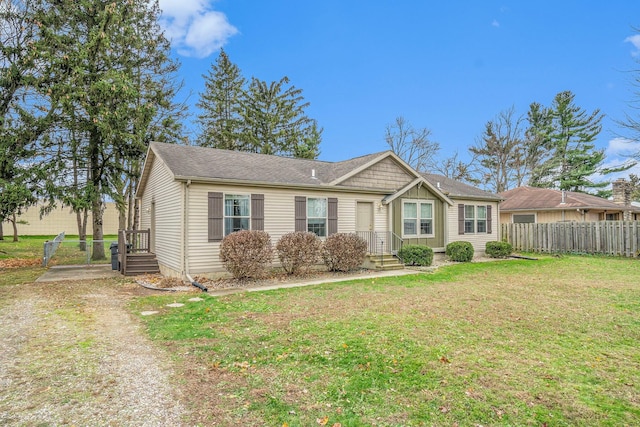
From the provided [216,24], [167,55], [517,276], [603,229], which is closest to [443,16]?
[216,24]

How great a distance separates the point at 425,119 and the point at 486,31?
11.6 meters

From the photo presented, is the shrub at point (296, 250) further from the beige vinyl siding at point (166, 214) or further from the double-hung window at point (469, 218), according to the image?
the double-hung window at point (469, 218)

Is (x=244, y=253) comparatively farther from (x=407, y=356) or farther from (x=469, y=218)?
(x=469, y=218)

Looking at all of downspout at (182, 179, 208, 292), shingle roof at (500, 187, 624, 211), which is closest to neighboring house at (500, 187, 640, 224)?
shingle roof at (500, 187, 624, 211)

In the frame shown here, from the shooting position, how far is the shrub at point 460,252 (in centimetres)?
1453

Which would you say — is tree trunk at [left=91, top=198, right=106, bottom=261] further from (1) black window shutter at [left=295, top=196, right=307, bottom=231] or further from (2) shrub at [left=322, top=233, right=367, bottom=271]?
(2) shrub at [left=322, top=233, right=367, bottom=271]

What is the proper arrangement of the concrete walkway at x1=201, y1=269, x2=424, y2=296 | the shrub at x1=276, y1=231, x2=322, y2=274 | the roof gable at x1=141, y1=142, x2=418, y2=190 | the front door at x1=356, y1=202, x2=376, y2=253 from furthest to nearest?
the front door at x1=356, y1=202, x2=376, y2=253 → the roof gable at x1=141, y1=142, x2=418, y2=190 → the shrub at x1=276, y1=231, x2=322, y2=274 → the concrete walkway at x1=201, y1=269, x2=424, y2=296

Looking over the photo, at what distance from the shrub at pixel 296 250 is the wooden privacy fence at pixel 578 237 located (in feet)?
44.8

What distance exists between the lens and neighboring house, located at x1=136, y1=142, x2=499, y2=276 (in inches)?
405

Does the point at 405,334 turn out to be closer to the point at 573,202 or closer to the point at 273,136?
the point at 573,202

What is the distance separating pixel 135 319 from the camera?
632 centimetres

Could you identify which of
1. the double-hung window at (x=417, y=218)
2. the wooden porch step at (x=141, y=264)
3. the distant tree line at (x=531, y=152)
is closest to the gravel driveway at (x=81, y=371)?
the wooden porch step at (x=141, y=264)

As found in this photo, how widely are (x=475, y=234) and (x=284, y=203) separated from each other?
989cm

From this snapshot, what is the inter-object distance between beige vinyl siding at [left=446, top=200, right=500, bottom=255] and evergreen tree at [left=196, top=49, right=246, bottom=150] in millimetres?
18978
